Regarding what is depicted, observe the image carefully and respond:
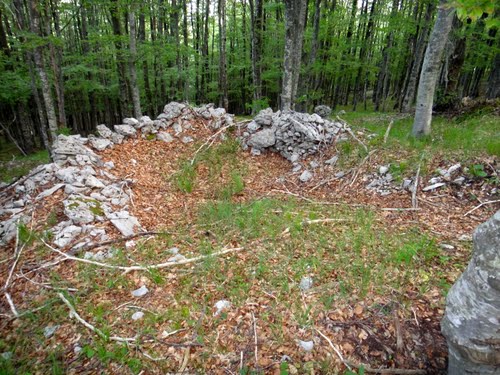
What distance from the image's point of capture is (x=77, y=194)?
514 centimetres

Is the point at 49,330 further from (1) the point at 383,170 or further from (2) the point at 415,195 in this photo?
(1) the point at 383,170

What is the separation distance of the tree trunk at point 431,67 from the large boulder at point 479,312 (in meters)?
5.90

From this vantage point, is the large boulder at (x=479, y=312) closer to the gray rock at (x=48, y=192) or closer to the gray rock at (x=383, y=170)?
the gray rock at (x=383, y=170)

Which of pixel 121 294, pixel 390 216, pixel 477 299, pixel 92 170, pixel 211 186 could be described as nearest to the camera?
pixel 477 299

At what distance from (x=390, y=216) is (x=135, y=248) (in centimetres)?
437

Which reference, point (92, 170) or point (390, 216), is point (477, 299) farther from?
point (92, 170)

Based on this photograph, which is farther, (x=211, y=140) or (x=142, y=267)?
(x=211, y=140)

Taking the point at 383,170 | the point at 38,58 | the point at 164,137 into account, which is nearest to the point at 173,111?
the point at 164,137

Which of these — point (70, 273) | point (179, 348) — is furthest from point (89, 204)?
point (179, 348)

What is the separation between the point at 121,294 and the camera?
3.51 m

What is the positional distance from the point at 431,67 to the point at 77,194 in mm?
8219

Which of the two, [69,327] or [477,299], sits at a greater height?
[477,299]

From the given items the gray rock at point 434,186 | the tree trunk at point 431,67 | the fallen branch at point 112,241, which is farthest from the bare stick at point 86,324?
the tree trunk at point 431,67

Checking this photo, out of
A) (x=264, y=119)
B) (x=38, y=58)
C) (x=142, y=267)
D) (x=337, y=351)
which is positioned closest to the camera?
(x=337, y=351)
